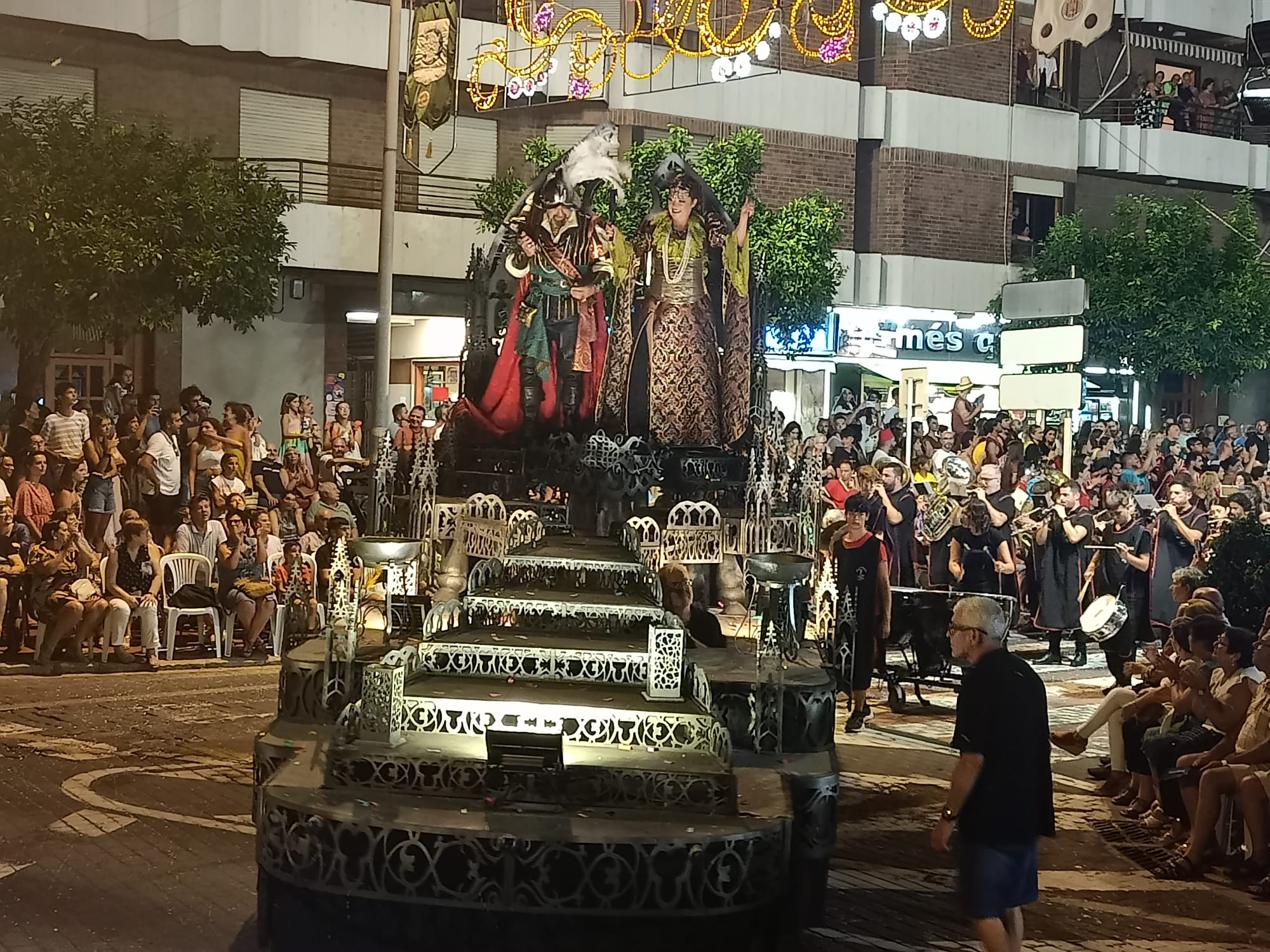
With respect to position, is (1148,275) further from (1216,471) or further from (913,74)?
(1216,471)

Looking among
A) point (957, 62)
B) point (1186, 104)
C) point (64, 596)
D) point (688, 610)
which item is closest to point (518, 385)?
point (64, 596)

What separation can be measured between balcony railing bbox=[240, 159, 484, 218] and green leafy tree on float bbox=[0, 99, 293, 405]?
195 inches

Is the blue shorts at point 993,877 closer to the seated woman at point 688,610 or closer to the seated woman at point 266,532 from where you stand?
the seated woman at point 688,610

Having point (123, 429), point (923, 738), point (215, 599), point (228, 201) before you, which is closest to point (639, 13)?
point (228, 201)

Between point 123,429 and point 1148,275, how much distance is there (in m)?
23.0

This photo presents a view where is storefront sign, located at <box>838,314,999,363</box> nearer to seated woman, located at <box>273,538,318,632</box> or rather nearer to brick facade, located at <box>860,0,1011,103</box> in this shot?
brick facade, located at <box>860,0,1011,103</box>

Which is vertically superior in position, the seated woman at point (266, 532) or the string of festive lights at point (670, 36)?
the string of festive lights at point (670, 36)

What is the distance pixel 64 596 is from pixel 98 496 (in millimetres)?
2186

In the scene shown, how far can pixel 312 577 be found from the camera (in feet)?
53.2

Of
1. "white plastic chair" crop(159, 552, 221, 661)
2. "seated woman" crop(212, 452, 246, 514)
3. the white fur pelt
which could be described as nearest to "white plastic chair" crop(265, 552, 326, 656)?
"white plastic chair" crop(159, 552, 221, 661)

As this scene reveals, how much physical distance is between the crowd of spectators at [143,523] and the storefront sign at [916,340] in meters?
17.2

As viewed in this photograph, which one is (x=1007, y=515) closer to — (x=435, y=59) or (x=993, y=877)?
(x=435, y=59)

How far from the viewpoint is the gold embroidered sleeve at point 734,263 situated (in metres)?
16.5

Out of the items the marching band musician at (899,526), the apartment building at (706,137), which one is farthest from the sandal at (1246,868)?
the apartment building at (706,137)
